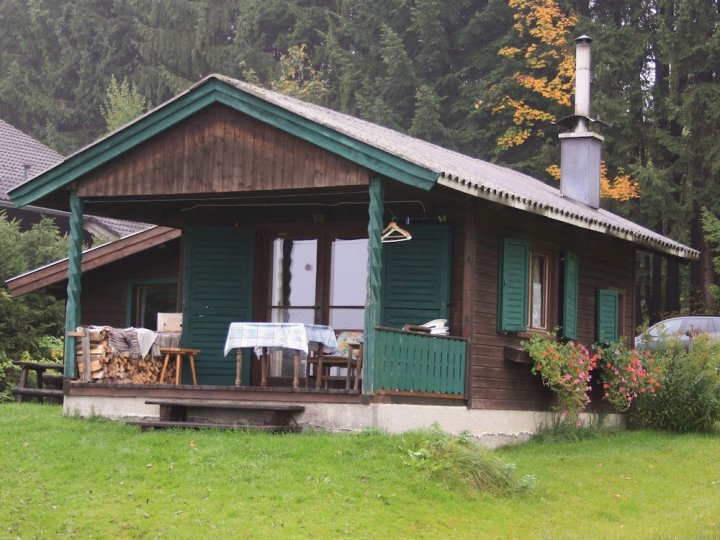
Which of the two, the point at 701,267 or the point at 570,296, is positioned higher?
the point at 701,267

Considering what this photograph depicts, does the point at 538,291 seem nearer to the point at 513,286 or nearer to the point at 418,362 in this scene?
the point at 513,286

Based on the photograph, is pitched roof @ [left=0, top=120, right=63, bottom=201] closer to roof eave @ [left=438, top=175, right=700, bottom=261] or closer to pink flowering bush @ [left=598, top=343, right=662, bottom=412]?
roof eave @ [left=438, top=175, right=700, bottom=261]

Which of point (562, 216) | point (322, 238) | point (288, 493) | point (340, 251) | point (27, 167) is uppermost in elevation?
point (27, 167)

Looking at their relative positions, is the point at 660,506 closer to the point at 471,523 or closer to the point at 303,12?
the point at 471,523

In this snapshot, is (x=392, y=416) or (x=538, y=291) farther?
(x=538, y=291)

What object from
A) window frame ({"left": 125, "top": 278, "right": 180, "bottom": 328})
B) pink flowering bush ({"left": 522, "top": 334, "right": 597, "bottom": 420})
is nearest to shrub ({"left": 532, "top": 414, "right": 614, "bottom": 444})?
pink flowering bush ({"left": 522, "top": 334, "right": 597, "bottom": 420})

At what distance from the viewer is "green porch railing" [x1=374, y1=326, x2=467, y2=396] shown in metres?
14.6

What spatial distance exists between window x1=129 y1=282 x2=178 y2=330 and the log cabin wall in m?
6.64

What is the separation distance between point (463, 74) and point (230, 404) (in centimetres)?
2428

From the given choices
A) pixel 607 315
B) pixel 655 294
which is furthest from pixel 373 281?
pixel 655 294

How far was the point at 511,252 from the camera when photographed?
17.3 metres

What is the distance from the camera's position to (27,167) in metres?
31.8

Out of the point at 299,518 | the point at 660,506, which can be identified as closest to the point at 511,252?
the point at 660,506

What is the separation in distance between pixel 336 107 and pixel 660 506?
2744 centimetres
